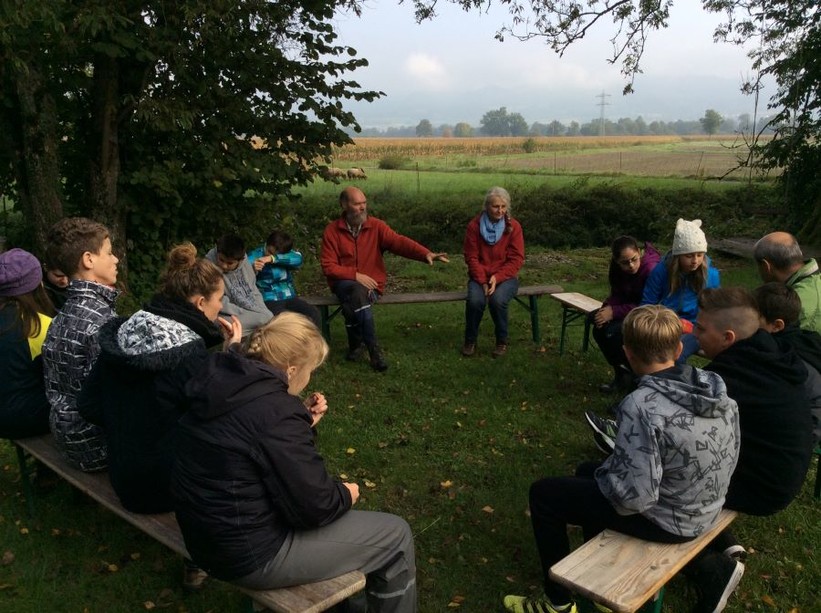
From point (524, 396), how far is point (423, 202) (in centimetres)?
1082

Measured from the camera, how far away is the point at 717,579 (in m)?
2.86

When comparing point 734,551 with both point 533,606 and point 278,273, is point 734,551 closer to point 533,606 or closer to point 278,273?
point 533,606

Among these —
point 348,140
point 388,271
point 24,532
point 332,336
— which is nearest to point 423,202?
point 388,271

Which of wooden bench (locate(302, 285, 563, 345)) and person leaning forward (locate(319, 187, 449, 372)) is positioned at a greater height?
person leaning forward (locate(319, 187, 449, 372))

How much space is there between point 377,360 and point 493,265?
60.0 inches

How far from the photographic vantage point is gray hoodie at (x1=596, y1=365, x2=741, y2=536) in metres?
2.47

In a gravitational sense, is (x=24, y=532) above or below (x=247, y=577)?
below

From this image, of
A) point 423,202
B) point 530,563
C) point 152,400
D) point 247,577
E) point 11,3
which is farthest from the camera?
point 423,202

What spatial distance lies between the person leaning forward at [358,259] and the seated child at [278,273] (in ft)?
1.25

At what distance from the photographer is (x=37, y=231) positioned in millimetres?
7316

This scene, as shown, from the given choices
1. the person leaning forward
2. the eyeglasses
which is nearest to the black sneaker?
the eyeglasses

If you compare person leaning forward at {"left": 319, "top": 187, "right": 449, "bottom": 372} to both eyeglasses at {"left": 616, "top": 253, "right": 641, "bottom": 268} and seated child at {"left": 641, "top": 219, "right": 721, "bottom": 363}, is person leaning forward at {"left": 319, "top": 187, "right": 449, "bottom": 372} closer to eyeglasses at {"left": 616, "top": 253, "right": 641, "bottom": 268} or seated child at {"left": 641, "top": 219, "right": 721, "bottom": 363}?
eyeglasses at {"left": 616, "top": 253, "right": 641, "bottom": 268}

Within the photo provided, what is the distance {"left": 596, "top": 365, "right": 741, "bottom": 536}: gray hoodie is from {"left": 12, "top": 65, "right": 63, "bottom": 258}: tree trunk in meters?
6.73

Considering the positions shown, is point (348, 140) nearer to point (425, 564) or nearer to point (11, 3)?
point (11, 3)
